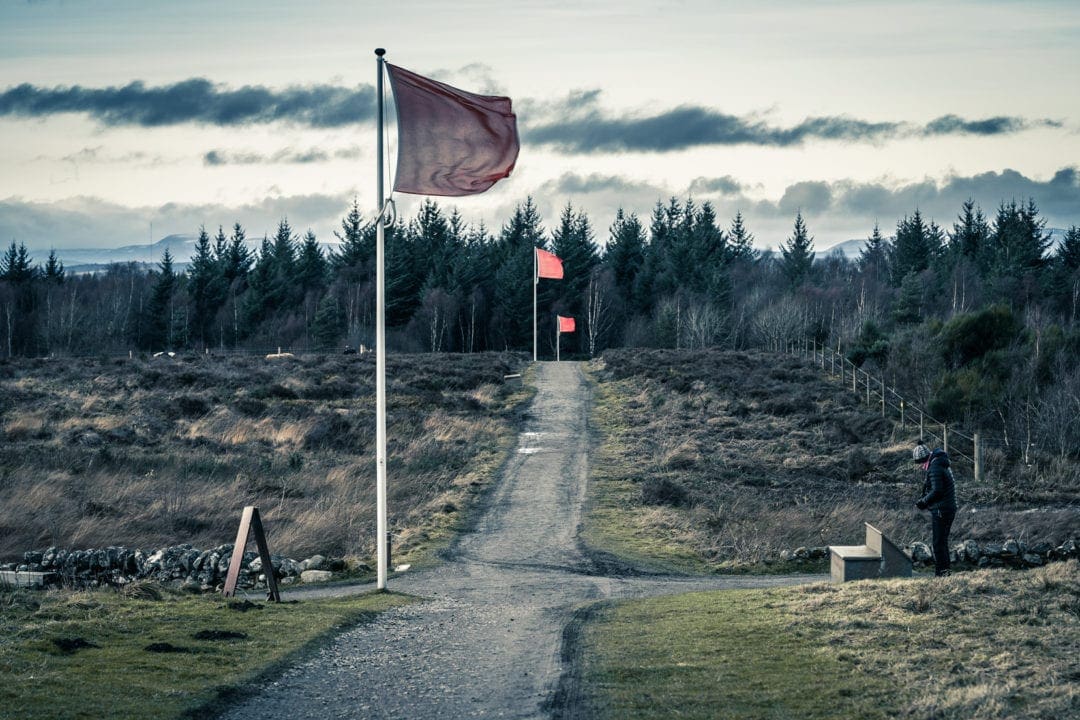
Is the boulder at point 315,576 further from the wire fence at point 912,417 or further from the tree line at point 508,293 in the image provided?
the tree line at point 508,293

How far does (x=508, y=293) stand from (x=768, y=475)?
6030 centimetres

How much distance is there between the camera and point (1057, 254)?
95.6m

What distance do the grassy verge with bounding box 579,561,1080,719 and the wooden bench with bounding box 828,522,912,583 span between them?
2.90 feet

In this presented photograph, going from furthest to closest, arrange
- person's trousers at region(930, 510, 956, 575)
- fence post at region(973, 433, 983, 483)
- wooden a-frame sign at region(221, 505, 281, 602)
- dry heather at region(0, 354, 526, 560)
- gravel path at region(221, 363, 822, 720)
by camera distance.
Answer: fence post at region(973, 433, 983, 483), dry heather at region(0, 354, 526, 560), person's trousers at region(930, 510, 956, 575), wooden a-frame sign at region(221, 505, 281, 602), gravel path at region(221, 363, 822, 720)

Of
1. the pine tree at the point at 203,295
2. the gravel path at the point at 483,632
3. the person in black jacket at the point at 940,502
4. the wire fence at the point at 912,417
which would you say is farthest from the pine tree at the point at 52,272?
the person in black jacket at the point at 940,502

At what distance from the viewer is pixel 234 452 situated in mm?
29609

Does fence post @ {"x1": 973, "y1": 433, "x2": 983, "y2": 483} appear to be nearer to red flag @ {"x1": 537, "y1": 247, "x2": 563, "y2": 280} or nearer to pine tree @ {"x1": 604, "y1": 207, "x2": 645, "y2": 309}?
red flag @ {"x1": 537, "y1": 247, "x2": 563, "y2": 280}

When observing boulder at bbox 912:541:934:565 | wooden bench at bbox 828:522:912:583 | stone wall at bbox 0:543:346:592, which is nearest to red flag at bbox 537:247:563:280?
boulder at bbox 912:541:934:565

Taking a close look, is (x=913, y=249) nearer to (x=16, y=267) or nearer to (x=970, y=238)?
(x=970, y=238)

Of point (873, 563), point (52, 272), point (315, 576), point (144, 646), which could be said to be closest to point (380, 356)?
point (315, 576)

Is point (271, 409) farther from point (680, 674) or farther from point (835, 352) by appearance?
point (835, 352)

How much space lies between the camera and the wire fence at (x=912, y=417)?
3019 centimetres

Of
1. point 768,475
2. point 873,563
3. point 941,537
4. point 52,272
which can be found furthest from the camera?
point 52,272

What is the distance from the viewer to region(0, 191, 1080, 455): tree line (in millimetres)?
84750
